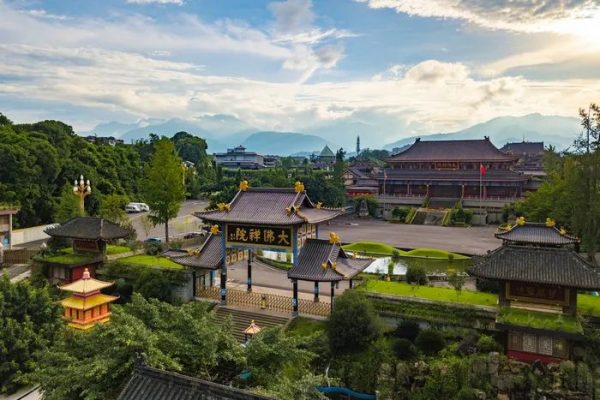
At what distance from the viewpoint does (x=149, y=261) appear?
27.6 meters

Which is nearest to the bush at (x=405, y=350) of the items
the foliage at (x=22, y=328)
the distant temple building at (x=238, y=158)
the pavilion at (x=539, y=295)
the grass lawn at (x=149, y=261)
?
the pavilion at (x=539, y=295)

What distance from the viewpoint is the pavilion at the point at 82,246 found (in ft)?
87.8

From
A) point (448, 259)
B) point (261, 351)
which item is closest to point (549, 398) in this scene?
point (261, 351)

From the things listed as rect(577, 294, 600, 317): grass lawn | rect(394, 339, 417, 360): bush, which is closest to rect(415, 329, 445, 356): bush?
rect(394, 339, 417, 360): bush

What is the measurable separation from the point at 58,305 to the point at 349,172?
63380mm

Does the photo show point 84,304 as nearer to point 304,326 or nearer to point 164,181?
point 304,326

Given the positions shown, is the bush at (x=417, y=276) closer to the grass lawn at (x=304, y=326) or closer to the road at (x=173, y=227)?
the grass lawn at (x=304, y=326)

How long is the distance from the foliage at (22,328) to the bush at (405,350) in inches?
484

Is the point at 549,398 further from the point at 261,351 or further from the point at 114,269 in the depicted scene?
the point at 114,269

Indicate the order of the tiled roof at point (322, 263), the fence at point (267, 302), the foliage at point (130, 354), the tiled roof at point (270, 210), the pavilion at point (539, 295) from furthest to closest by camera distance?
the tiled roof at point (270, 210)
the fence at point (267, 302)
the tiled roof at point (322, 263)
the pavilion at point (539, 295)
the foliage at point (130, 354)

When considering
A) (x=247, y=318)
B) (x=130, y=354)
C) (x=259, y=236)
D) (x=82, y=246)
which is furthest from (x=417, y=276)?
(x=82, y=246)

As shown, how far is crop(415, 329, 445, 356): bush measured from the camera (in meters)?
17.0

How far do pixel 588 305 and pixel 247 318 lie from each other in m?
14.3

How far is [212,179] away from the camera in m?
88.9
